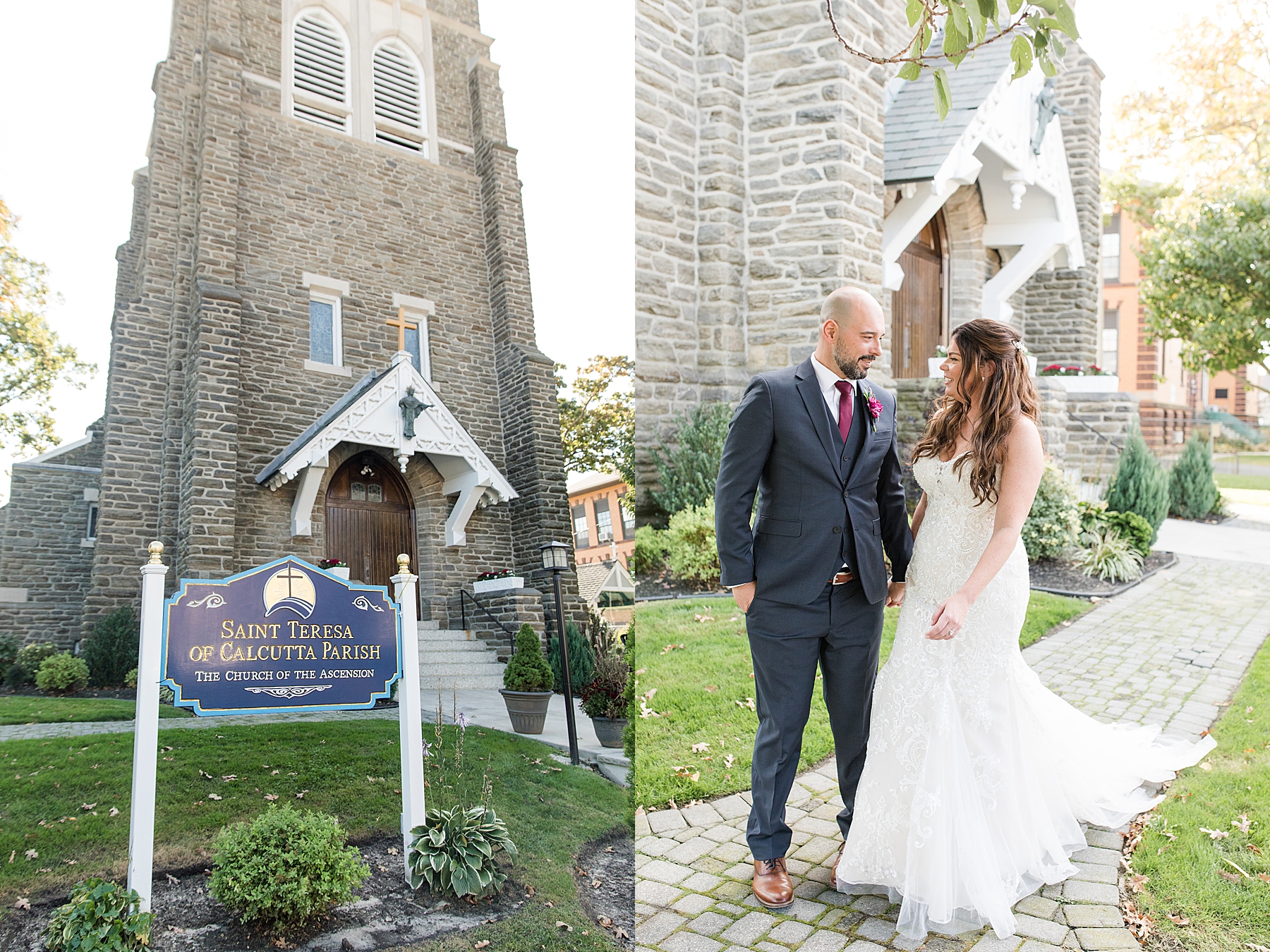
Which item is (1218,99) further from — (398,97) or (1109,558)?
(398,97)

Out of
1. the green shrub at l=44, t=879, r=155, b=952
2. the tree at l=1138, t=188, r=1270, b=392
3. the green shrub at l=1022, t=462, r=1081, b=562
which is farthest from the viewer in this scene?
the green shrub at l=1022, t=462, r=1081, b=562

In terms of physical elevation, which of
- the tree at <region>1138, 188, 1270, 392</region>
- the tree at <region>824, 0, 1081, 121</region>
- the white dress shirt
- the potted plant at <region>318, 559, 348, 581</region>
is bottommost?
the potted plant at <region>318, 559, 348, 581</region>

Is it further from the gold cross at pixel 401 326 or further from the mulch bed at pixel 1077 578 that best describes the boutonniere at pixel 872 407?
the mulch bed at pixel 1077 578

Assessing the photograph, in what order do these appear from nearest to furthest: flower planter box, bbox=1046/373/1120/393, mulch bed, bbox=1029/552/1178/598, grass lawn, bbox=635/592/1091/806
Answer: grass lawn, bbox=635/592/1091/806 → mulch bed, bbox=1029/552/1178/598 → flower planter box, bbox=1046/373/1120/393

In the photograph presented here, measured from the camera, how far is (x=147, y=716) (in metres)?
2.05

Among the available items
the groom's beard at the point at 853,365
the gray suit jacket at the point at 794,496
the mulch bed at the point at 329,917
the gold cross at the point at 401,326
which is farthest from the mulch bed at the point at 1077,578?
the gold cross at the point at 401,326

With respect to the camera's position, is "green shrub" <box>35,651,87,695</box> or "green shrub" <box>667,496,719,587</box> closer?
"green shrub" <box>35,651,87,695</box>

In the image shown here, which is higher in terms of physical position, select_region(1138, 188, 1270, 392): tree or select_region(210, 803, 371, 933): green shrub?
select_region(1138, 188, 1270, 392): tree

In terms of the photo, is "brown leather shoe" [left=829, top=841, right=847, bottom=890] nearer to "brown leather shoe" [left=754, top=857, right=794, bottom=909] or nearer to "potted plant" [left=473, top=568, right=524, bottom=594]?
"brown leather shoe" [left=754, top=857, right=794, bottom=909]

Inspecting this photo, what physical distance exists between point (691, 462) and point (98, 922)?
678 cm

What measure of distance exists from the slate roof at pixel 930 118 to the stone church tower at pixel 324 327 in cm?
753

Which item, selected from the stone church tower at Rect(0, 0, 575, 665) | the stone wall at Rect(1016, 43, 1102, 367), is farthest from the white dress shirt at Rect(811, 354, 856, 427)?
the stone wall at Rect(1016, 43, 1102, 367)

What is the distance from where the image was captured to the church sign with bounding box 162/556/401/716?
2100 mm

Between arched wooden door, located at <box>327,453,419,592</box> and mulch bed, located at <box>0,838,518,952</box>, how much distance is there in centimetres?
73
